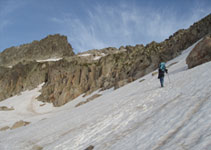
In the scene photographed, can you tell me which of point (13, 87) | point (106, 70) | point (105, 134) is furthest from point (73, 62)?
point (105, 134)

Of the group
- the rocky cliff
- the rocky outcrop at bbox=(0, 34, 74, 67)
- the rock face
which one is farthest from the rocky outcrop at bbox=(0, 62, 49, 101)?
the rock face

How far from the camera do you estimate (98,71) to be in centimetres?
5022

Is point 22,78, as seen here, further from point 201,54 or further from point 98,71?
point 201,54

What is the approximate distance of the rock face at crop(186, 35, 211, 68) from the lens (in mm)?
17156

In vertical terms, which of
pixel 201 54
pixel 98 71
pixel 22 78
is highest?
pixel 22 78

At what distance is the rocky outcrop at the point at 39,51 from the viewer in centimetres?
11722

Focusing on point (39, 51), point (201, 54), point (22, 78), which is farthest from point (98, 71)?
point (39, 51)

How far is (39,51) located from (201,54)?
384ft

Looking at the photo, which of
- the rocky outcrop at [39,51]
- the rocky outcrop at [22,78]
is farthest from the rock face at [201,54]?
the rocky outcrop at [39,51]

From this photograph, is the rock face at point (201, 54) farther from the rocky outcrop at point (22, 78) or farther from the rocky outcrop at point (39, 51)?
the rocky outcrop at point (39, 51)

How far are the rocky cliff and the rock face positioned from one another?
11.6m

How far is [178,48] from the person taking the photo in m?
34.0

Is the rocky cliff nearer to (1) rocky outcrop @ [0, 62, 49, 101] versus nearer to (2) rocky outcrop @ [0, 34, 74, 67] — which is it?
(1) rocky outcrop @ [0, 62, 49, 101]

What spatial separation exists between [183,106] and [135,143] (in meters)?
3.30
